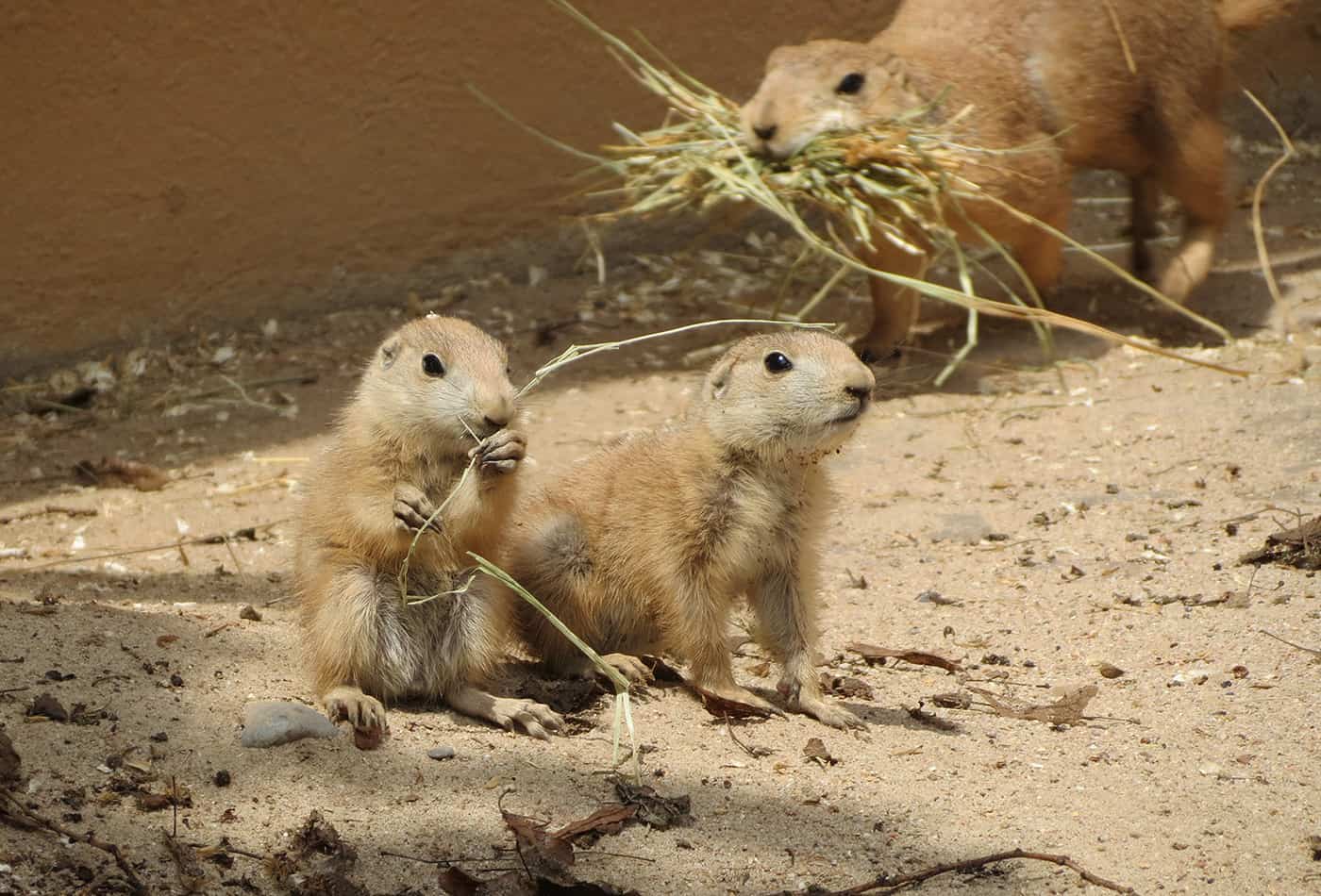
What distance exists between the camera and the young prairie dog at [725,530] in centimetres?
445

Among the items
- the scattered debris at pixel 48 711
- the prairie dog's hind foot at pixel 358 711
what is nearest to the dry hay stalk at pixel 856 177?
the prairie dog's hind foot at pixel 358 711

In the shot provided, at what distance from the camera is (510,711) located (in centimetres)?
425

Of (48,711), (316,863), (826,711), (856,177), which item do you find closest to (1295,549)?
(826,711)

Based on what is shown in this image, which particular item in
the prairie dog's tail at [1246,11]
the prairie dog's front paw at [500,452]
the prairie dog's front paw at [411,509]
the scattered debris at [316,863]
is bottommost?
the scattered debris at [316,863]

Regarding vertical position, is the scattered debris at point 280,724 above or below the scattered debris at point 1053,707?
above

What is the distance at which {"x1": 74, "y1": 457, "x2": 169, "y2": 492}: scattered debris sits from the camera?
6.62 m

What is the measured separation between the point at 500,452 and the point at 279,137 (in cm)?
428

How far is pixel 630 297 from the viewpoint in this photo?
28.3ft

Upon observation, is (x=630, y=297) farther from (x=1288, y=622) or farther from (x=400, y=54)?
(x=1288, y=622)

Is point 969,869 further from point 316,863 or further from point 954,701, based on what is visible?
point 316,863

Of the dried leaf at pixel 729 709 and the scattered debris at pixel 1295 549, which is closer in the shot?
the dried leaf at pixel 729 709

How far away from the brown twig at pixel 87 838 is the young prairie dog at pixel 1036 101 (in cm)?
449

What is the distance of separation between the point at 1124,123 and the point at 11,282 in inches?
212

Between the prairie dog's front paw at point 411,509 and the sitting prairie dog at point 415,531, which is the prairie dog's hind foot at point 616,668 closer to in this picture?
the sitting prairie dog at point 415,531
